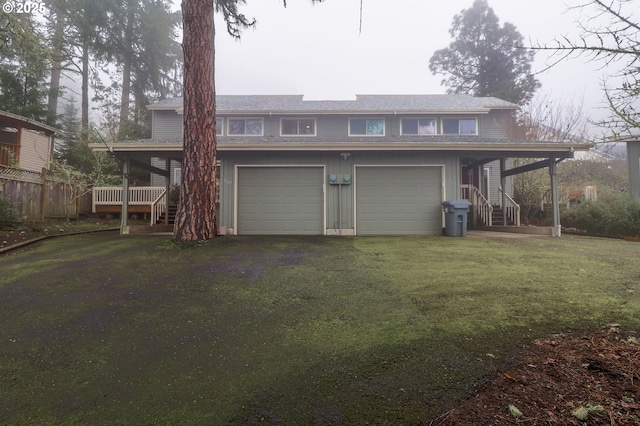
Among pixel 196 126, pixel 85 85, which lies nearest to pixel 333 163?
pixel 196 126

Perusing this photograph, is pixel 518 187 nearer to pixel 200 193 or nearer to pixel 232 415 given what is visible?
pixel 200 193

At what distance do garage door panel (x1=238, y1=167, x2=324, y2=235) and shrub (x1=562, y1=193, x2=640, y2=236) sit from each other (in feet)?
29.7

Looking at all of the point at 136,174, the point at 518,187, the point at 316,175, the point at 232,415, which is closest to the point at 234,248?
the point at 316,175

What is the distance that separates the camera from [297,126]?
14805 mm

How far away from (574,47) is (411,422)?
2677 mm

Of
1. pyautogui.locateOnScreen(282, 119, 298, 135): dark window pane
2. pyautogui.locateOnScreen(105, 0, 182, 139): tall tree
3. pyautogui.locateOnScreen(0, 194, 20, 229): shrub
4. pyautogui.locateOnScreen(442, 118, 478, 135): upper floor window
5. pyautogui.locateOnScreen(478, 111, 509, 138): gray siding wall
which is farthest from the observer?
pyautogui.locateOnScreen(105, 0, 182, 139): tall tree

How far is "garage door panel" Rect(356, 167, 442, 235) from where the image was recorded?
979 centimetres

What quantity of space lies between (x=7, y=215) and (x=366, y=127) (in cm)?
1262

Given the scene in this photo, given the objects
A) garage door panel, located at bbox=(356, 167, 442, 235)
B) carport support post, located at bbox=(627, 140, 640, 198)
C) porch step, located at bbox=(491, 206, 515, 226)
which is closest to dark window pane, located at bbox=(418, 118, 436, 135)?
porch step, located at bbox=(491, 206, 515, 226)

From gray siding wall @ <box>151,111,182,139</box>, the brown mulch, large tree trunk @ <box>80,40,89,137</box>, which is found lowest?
the brown mulch

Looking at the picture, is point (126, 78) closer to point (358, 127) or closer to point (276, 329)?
point (358, 127)

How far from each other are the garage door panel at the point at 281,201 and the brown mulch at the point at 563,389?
7.47 m

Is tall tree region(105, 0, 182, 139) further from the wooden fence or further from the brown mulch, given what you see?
the brown mulch

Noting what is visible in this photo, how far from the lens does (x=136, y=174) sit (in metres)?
18.7
